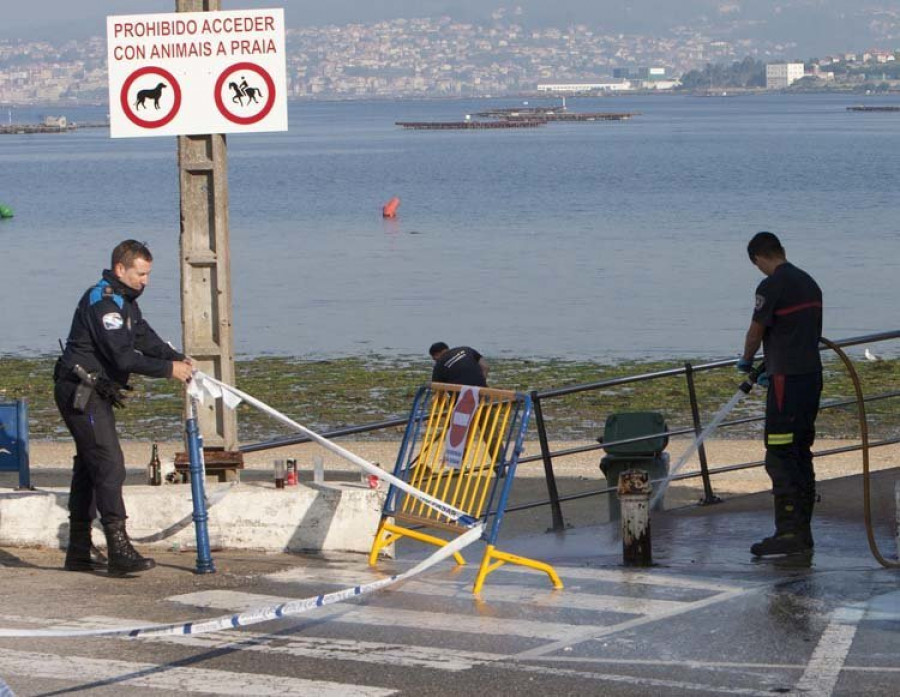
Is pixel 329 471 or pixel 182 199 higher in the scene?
pixel 182 199

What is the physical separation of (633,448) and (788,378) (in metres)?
2.69

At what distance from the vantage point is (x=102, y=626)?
28.3 ft

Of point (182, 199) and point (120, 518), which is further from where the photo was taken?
point (182, 199)

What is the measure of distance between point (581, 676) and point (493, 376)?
23.5 metres

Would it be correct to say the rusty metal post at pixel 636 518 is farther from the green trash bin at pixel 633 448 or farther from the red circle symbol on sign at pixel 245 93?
the red circle symbol on sign at pixel 245 93

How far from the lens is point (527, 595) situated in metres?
9.37

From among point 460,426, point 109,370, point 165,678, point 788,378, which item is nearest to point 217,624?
point 165,678

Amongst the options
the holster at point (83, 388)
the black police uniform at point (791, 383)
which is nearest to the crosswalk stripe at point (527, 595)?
the holster at point (83, 388)

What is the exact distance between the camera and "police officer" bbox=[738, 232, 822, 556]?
406 inches

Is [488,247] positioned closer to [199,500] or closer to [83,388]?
[199,500]

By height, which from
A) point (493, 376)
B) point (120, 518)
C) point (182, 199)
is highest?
point (182, 199)

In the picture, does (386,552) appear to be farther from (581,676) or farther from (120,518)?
(581,676)

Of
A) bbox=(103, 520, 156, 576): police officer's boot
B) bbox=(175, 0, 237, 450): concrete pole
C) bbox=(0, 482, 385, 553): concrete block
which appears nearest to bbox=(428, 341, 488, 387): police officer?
bbox=(175, 0, 237, 450): concrete pole

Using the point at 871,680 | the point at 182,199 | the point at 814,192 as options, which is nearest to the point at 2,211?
the point at 814,192
